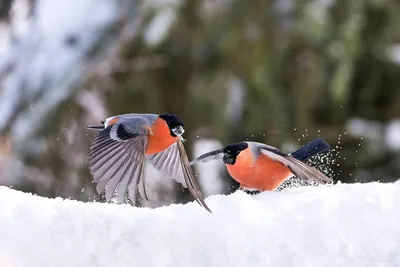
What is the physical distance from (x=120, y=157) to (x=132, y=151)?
0.04m

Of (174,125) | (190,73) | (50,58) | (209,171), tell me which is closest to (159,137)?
(174,125)

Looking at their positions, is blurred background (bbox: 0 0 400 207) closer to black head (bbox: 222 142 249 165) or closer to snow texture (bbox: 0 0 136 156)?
snow texture (bbox: 0 0 136 156)

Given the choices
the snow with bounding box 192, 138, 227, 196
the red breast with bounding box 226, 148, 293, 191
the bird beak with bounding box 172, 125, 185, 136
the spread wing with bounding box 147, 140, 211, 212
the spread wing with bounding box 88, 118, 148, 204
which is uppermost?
the bird beak with bounding box 172, 125, 185, 136

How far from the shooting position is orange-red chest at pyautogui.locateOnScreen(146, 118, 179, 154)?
3.59ft

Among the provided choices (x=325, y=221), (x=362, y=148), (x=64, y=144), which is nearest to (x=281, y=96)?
(x=362, y=148)

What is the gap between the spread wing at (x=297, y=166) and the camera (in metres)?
1.15

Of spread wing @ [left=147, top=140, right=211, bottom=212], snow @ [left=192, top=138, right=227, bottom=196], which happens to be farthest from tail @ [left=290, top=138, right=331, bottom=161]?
snow @ [left=192, top=138, right=227, bottom=196]

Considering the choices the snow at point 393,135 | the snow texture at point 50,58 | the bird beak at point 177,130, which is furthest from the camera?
the snow at point 393,135

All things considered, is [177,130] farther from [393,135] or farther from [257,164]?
[393,135]

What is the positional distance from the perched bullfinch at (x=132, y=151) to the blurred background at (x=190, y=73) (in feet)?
4.16

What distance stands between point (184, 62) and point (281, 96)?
0.40 meters

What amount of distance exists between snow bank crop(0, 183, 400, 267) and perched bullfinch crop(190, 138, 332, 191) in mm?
158

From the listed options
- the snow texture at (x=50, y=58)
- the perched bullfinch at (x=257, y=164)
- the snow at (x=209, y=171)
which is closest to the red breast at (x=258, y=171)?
the perched bullfinch at (x=257, y=164)

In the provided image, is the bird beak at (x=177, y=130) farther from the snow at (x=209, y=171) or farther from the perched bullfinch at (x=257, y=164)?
the snow at (x=209, y=171)
